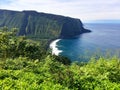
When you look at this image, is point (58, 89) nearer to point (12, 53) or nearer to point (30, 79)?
point (30, 79)

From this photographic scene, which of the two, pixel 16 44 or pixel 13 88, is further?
pixel 16 44

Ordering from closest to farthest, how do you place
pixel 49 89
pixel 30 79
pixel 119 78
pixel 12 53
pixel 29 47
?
pixel 49 89
pixel 30 79
pixel 119 78
pixel 12 53
pixel 29 47

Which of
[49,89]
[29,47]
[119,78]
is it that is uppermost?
[49,89]

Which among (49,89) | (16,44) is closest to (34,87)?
(49,89)

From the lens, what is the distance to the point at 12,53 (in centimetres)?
6544

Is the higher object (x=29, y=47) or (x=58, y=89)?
(x=58, y=89)

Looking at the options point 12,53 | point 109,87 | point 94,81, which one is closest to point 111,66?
point 94,81

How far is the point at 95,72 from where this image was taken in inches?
841

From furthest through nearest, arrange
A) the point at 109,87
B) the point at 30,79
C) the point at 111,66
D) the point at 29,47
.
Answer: the point at 29,47, the point at 111,66, the point at 30,79, the point at 109,87

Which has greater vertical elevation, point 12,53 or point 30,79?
point 30,79

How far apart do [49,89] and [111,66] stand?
1041 cm

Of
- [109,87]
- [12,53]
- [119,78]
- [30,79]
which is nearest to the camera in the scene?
[109,87]

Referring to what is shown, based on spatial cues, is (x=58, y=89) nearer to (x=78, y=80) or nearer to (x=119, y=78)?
(x=78, y=80)

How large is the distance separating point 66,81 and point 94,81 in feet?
6.57
